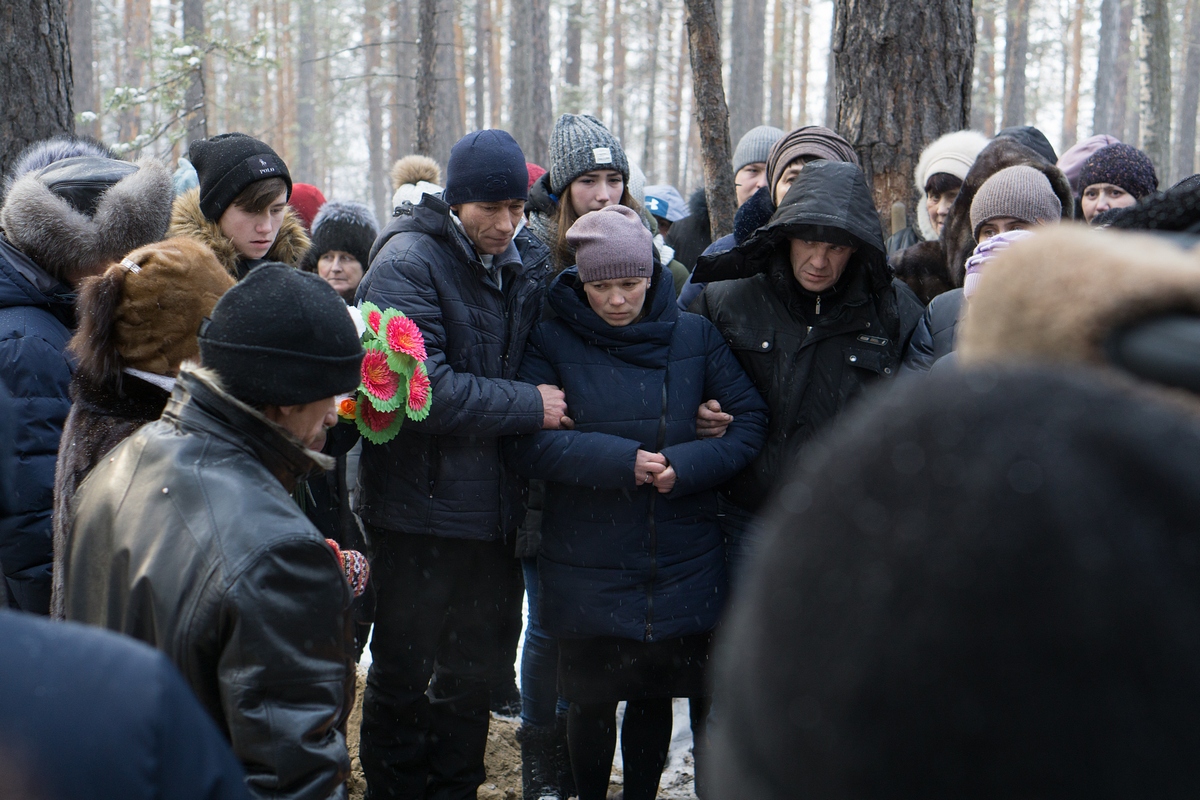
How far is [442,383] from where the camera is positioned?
3152 millimetres

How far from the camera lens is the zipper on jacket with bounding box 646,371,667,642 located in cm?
317

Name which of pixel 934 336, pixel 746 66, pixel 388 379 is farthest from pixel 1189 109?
pixel 388 379

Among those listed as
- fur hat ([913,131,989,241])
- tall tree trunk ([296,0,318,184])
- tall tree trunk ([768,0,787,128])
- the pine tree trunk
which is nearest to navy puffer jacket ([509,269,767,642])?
fur hat ([913,131,989,241])

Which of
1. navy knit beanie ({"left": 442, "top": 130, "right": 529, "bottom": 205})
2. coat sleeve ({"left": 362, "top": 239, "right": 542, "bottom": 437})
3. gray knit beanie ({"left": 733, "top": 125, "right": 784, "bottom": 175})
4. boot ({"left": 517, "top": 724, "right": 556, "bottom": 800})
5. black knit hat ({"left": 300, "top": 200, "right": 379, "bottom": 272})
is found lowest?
boot ({"left": 517, "top": 724, "right": 556, "bottom": 800})

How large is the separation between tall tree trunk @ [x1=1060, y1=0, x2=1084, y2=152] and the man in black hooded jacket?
1304 inches

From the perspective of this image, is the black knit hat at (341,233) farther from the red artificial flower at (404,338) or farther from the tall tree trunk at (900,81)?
the tall tree trunk at (900,81)

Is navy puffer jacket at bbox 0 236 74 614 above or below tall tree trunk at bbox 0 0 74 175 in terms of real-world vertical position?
below

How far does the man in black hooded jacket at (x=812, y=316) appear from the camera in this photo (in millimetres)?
3273

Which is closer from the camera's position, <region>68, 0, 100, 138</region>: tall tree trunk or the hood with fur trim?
the hood with fur trim

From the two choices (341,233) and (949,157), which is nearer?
(949,157)

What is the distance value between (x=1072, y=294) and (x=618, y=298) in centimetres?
259

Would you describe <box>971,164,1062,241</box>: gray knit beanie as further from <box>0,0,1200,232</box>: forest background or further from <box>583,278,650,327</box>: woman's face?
<box>0,0,1200,232</box>: forest background

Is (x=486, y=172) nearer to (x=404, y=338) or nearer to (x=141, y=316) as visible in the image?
(x=404, y=338)

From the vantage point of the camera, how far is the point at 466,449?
10.9 feet
